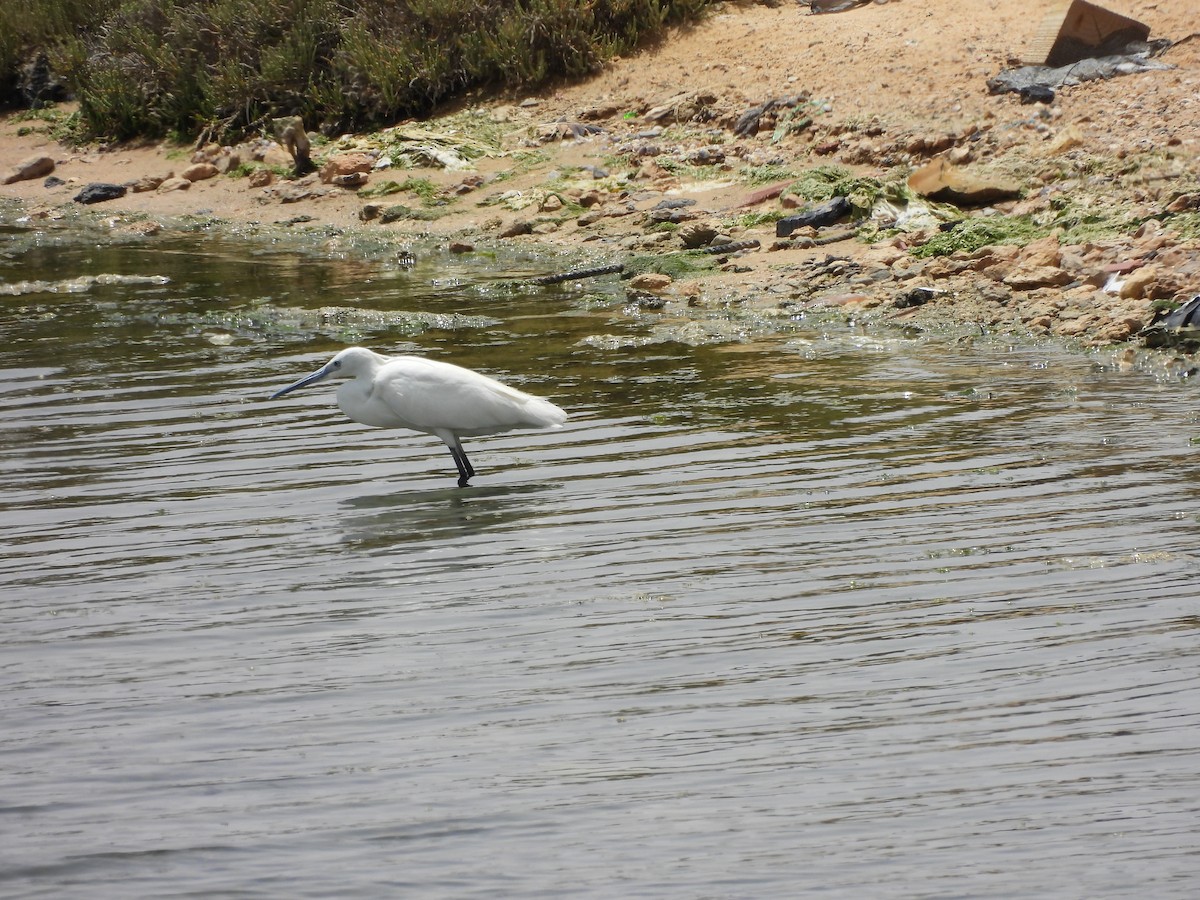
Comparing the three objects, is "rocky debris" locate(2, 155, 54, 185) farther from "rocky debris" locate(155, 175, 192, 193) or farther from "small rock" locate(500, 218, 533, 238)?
"small rock" locate(500, 218, 533, 238)

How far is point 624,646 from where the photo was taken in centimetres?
478

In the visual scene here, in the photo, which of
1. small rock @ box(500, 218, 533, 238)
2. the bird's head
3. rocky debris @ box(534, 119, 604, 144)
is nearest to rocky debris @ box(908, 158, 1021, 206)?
small rock @ box(500, 218, 533, 238)

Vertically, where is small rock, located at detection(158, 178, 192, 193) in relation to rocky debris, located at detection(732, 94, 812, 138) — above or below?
below

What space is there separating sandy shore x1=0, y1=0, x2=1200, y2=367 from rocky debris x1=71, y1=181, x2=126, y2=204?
0.30m

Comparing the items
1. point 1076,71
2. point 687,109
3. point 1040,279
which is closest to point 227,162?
point 687,109

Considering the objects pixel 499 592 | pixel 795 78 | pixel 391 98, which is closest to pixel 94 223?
pixel 391 98

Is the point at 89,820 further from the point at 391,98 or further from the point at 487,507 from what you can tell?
the point at 391,98

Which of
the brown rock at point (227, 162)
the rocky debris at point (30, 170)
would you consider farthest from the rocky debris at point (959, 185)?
the rocky debris at point (30, 170)

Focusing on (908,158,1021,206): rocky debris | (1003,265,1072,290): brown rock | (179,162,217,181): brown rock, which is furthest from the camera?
(179,162,217,181): brown rock

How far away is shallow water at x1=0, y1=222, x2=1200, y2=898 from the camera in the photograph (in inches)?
143

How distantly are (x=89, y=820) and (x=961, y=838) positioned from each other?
2188mm

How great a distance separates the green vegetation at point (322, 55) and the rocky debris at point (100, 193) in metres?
1.80

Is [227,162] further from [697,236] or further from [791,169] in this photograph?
[697,236]

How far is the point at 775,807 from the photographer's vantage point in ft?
12.3
